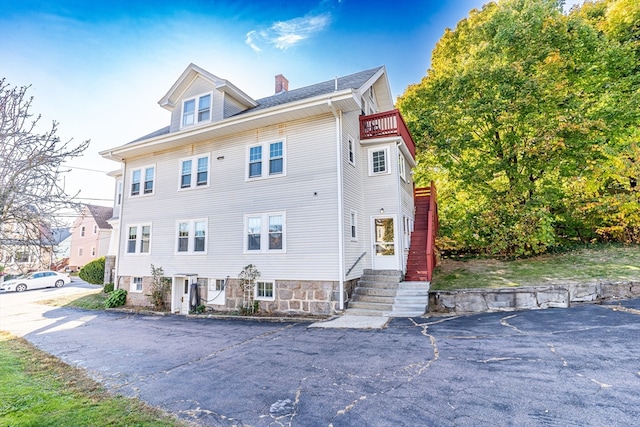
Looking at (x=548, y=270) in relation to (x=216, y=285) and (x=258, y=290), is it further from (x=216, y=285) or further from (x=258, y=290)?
(x=216, y=285)

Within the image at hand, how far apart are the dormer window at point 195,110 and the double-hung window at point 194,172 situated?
1845 millimetres

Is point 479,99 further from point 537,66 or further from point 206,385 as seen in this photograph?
point 206,385

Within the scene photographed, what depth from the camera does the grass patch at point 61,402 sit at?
152 inches

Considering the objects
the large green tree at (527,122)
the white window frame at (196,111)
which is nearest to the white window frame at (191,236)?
the white window frame at (196,111)

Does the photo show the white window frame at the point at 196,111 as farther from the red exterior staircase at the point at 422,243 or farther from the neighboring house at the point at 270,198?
the red exterior staircase at the point at 422,243

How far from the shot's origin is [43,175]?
493 cm

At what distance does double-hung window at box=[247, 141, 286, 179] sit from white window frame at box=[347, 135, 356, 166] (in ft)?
8.06

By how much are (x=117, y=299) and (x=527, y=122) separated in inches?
823

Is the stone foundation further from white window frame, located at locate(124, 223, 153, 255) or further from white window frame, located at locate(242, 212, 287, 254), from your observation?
white window frame, located at locate(124, 223, 153, 255)

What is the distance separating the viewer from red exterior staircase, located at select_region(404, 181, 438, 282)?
443 inches

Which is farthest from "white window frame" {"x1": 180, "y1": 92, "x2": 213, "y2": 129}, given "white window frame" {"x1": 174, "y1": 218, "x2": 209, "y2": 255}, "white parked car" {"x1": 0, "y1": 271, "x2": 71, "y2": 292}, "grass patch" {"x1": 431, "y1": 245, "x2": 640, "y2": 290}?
"white parked car" {"x1": 0, "y1": 271, "x2": 71, "y2": 292}

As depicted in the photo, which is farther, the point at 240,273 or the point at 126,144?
the point at 126,144

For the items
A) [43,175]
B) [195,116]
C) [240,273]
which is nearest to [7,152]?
[43,175]

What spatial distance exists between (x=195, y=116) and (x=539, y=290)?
14.9 meters
